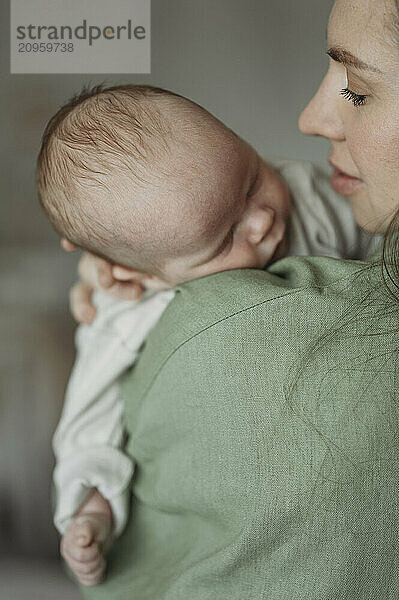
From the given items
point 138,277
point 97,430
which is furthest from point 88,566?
point 138,277

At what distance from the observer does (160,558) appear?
697 mm

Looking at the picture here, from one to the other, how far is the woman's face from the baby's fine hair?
4.5 inches

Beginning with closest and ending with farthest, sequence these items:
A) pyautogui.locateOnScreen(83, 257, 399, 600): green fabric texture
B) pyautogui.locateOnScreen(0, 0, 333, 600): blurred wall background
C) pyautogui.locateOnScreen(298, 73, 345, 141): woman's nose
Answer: pyautogui.locateOnScreen(83, 257, 399, 600): green fabric texture < pyautogui.locateOnScreen(298, 73, 345, 141): woman's nose < pyautogui.locateOnScreen(0, 0, 333, 600): blurred wall background

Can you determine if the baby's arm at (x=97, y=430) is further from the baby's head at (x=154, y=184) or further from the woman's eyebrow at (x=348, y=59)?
the woman's eyebrow at (x=348, y=59)

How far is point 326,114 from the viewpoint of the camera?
0.65m

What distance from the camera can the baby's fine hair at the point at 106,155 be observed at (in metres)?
0.62

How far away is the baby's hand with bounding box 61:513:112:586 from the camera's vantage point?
2.25 ft

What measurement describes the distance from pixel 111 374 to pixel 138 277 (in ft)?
0.32

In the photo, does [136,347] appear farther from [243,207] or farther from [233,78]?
[233,78]

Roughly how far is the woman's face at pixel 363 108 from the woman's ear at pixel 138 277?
0.63 feet

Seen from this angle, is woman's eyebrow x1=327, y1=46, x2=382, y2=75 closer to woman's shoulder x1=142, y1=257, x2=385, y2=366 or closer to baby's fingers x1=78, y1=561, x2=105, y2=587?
woman's shoulder x1=142, y1=257, x2=385, y2=366

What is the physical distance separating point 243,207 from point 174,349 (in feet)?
0.50
